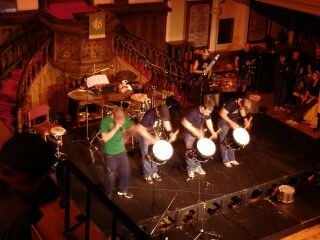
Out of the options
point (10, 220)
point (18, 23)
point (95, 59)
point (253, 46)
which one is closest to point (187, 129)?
point (95, 59)

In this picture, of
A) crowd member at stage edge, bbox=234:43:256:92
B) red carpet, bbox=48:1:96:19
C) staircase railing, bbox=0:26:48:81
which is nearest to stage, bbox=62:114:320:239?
staircase railing, bbox=0:26:48:81

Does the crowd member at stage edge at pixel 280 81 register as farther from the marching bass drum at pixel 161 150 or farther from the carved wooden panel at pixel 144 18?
the marching bass drum at pixel 161 150

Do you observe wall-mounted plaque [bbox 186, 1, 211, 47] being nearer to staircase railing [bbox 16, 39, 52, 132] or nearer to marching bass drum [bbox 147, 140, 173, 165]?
staircase railing [bbox 16, 39, 52, 132]

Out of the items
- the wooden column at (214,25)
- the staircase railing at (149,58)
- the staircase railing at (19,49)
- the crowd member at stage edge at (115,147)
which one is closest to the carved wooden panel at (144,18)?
the staircase railing at (149,58)

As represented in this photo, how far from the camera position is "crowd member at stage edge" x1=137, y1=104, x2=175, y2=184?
8.96 metres

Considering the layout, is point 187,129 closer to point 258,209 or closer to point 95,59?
point 258,209

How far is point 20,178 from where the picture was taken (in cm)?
283

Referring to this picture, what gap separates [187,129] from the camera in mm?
9586

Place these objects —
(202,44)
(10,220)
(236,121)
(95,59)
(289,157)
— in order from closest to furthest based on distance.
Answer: (10,220), (236,121), (289,157), (95,59), (202,44)

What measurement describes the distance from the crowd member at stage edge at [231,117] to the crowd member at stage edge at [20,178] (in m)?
7.32

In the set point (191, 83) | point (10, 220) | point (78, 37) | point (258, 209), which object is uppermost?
point (10, 220)

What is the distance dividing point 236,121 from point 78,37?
4133 mm

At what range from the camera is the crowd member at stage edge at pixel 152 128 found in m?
8.96

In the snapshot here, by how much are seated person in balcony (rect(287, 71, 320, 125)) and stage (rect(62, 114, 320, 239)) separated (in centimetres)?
242
